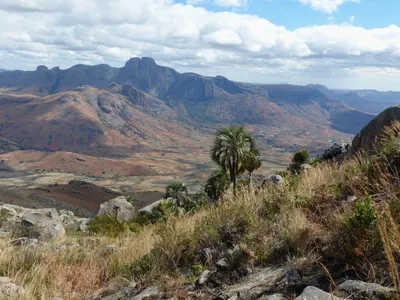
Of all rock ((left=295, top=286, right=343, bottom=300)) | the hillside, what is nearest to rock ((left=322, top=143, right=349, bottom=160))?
the hillside

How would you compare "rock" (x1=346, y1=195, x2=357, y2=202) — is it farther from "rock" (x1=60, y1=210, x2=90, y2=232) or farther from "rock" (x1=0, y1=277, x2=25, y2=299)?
"rock" (x1=60, y1=210, x2=90, y2=232)

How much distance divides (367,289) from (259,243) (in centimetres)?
249

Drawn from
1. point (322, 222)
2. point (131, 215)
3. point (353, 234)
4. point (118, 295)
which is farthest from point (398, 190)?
point (131, 215)

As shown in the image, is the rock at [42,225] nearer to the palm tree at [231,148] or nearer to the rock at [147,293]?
the rock at [147,293]

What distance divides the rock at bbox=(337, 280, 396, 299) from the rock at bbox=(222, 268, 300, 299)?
0.86m

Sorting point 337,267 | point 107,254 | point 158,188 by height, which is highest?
point 337,267

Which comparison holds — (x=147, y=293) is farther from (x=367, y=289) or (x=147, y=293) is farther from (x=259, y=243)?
(x=367, y=289)

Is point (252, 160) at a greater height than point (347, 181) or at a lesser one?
lesser

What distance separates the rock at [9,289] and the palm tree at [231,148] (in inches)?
1343

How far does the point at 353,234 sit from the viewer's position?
4855mm

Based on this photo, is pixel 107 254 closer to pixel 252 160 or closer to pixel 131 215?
pixel 252 160

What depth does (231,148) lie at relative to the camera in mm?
39406

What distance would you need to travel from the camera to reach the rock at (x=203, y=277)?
5.44 metres

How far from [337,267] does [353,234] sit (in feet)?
1.70
